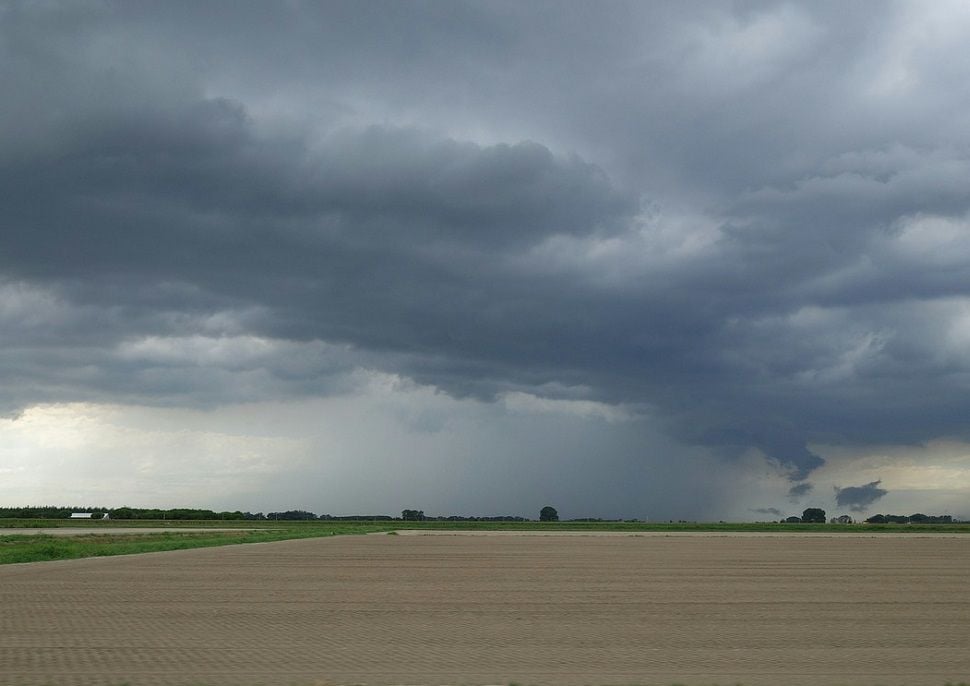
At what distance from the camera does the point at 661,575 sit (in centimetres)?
3856

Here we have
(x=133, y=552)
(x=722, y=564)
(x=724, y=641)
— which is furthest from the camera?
(x=133, y=552)

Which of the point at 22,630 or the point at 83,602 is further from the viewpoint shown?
the point at 83,602

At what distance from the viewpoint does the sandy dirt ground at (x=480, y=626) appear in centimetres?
1563

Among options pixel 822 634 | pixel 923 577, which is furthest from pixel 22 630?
pixel 923 577

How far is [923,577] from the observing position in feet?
128

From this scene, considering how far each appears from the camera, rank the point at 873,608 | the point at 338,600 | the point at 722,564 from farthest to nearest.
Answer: the point at 722,564
the point at 338,600
the point at 873,608

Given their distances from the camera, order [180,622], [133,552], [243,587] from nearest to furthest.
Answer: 1. [180,622]
2. [243,587]
3. [133,552]

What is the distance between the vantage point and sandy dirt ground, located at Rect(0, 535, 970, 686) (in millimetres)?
15633

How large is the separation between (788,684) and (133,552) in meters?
49.4

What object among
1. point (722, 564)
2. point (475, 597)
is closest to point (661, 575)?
point (722, 564)

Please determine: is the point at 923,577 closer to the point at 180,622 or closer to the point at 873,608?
the point at 873,608

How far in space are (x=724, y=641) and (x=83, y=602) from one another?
18.9m

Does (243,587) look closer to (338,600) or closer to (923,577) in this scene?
(338,600)

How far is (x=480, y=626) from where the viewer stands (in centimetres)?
2159
